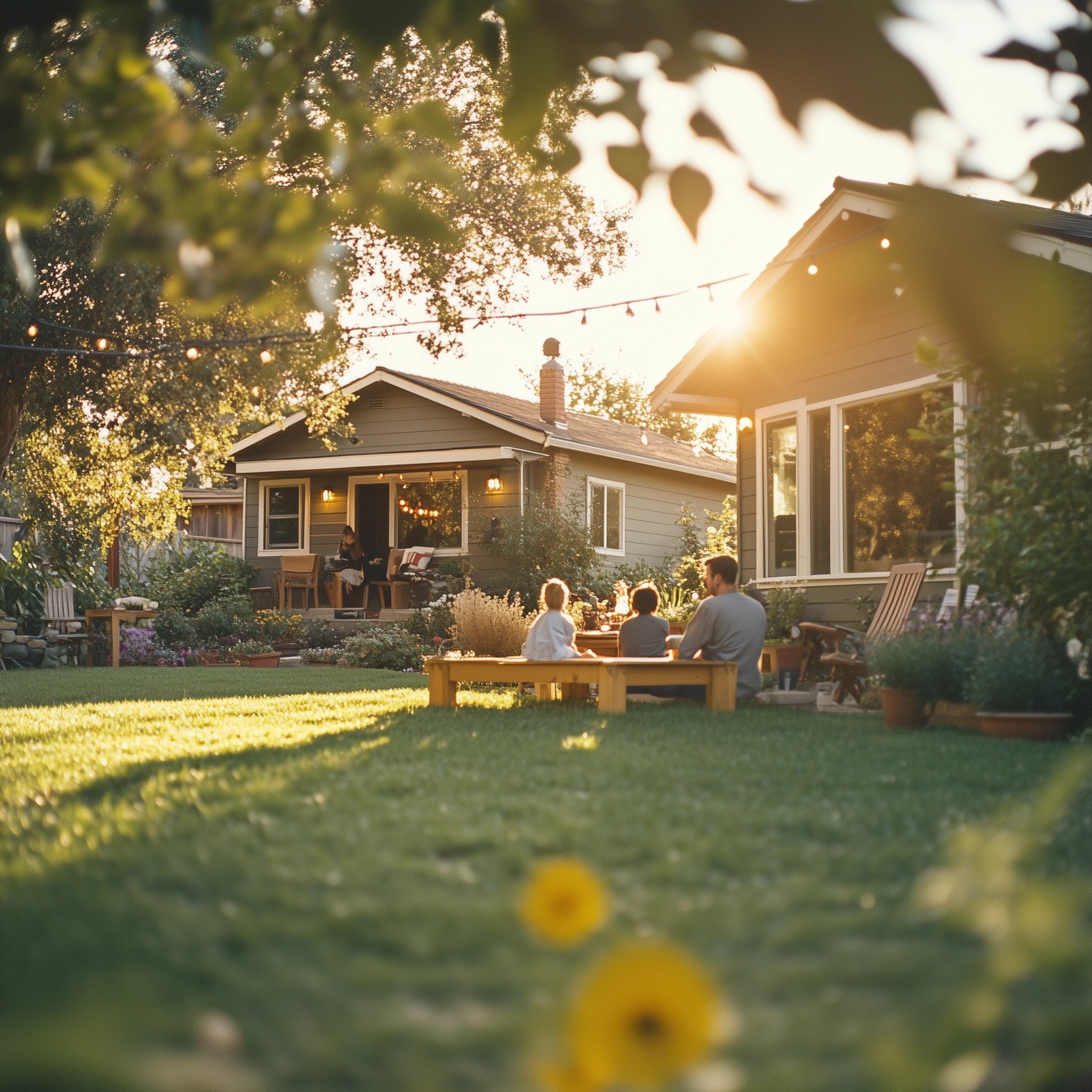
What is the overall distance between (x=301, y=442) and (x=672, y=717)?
16514mm

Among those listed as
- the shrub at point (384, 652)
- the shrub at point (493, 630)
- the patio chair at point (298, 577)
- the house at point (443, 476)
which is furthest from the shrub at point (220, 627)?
the shrub at point (493, 630)

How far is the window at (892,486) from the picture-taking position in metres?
11.2

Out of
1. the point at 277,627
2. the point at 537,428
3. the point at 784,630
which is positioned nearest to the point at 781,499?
the point at 784,630

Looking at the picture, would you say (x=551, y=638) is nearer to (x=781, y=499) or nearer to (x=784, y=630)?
(x=784, y=630)

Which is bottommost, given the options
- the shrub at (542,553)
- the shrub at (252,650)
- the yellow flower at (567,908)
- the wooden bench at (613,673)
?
the shrub at (252,650)

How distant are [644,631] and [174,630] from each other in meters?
11.8

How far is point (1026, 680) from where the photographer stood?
22.4 feet

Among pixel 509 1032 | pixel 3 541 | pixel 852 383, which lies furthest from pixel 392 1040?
pixel 3 541

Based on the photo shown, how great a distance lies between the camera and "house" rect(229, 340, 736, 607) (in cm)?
2133

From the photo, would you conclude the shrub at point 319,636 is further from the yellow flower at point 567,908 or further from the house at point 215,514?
the yellow flower at point 567,908

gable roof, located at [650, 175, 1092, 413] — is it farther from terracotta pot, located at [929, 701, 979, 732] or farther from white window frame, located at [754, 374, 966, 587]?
terracotta pot, located at [929, 701, 979, 732]

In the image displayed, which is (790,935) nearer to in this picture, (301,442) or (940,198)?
(940,198)

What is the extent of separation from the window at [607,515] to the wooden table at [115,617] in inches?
331

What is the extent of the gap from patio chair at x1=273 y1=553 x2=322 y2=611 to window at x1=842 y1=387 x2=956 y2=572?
39.1 ft
